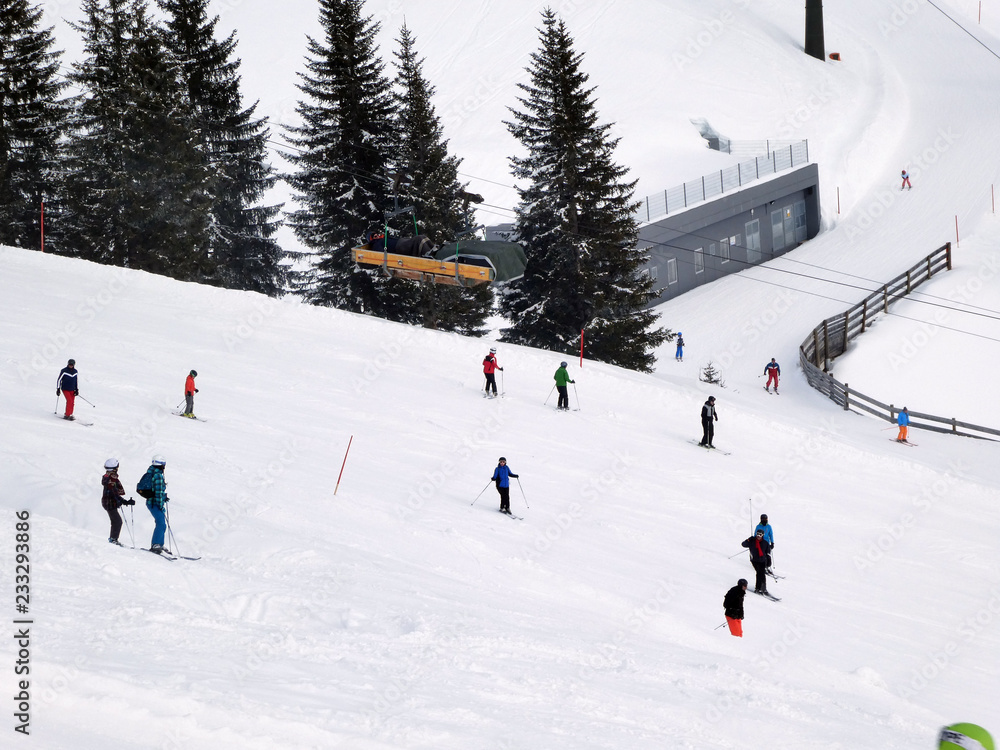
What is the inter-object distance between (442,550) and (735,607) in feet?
13.7

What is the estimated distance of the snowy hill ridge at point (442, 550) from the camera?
9.10 meters

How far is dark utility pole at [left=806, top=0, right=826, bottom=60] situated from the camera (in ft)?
223

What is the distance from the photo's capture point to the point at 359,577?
12625 mm

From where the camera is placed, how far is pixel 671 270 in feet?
152

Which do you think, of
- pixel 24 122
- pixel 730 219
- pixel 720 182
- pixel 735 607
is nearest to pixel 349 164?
pixel 24 122

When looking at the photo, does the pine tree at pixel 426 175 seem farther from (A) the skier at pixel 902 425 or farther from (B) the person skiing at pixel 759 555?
(B) the person skiing at pixel 759 555

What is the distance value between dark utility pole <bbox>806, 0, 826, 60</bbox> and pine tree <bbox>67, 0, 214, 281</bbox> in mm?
47627

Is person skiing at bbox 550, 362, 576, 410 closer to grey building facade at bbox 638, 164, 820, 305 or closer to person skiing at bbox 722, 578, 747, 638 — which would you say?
person skiing at bbox 722, 578, 747, 638

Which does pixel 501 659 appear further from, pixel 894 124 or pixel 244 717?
pixel 894 124

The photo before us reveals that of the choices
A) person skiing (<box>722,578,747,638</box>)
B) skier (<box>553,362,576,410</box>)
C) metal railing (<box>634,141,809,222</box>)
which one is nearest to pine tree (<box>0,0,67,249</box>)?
skier (<box>553,362,576,410</box>)

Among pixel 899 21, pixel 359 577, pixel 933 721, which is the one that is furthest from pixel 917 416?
pixel 899 21

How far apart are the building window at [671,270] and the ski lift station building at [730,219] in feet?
0.15

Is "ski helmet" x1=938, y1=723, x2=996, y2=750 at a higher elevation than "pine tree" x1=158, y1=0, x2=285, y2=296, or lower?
lower

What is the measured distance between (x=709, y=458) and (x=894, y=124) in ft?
152
